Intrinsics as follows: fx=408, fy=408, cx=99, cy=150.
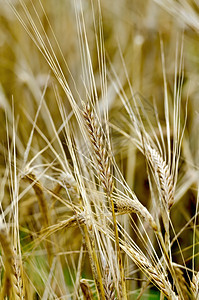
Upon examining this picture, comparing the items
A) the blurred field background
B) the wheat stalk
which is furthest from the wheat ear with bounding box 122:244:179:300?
the blurred field background

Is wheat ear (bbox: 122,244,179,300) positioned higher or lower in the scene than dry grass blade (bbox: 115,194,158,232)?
lower

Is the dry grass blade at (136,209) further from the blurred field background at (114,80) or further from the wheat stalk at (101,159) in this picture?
the blurred field background at (114,80)

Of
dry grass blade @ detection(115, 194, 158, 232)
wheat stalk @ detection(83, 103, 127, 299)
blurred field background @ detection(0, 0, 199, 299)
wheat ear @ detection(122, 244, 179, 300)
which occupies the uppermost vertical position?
blurred field background @ detection(0, 0, 199, 299)

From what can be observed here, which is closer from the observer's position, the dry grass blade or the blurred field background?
the dry grass blade

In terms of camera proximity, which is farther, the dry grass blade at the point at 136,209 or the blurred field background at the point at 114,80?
the blurred field background at the point at 114,80

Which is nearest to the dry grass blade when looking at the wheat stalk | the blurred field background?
the wheat stalk

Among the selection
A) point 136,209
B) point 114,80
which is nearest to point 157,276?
point 136,209

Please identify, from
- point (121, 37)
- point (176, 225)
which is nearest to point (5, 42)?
point (121, 37)

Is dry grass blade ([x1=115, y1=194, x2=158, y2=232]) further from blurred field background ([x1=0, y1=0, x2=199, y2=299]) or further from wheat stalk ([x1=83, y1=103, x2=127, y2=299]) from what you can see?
blurred field background ([x1=0, y1=0, x2=199, y2=299])

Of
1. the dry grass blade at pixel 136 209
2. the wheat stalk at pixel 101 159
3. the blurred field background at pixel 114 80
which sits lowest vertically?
the dry grass blade at pixel 136 209

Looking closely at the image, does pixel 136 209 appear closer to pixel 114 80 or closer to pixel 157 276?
pixel 157 276

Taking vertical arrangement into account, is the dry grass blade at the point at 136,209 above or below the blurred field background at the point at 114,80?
below

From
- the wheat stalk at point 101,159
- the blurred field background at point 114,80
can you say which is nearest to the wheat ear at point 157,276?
the wheat stalk at point 101,159

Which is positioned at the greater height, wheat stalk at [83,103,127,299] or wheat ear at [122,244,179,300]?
wheat stalk at [83,103,127,299]
